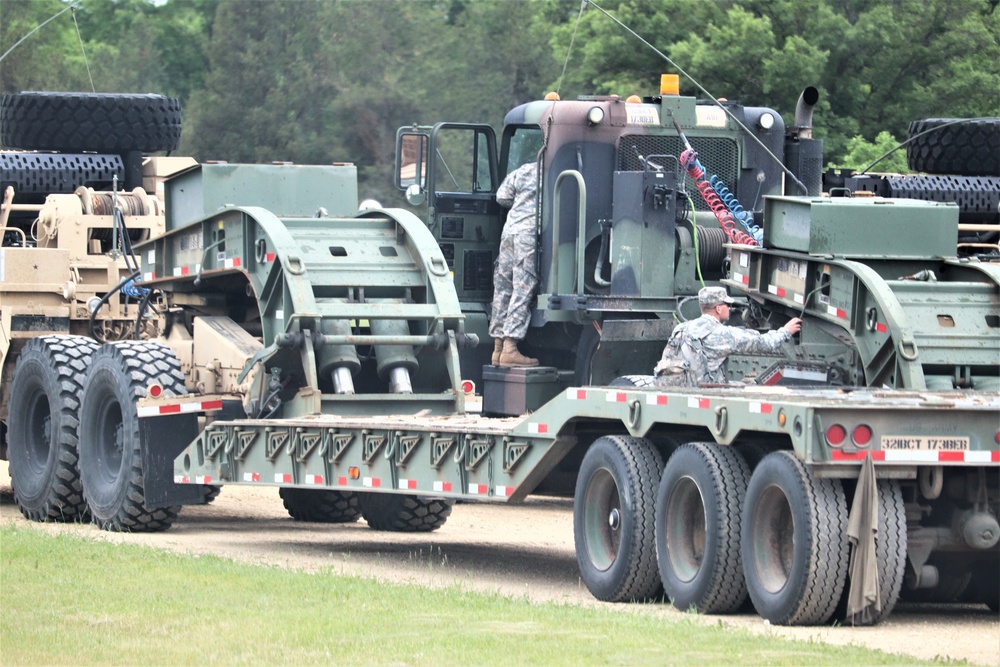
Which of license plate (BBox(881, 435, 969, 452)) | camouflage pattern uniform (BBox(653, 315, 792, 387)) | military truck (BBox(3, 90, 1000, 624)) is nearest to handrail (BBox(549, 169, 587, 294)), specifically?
military truck (BBox(3, 90, 1000, 624))

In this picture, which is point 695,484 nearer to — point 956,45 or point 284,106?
point 956,45

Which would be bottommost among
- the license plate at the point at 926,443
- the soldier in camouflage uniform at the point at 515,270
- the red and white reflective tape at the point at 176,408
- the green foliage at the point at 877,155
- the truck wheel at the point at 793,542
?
the truck wheel at the point at 793,542

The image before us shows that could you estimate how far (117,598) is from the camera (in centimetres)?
995

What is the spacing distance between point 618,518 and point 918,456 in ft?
6.69

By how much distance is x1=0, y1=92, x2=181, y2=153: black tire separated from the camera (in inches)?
733

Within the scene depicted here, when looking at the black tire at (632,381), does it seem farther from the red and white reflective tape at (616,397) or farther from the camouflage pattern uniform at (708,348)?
the red and white reflective tape at (616,397)

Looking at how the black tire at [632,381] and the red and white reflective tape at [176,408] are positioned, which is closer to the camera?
the black tire at [632,381]

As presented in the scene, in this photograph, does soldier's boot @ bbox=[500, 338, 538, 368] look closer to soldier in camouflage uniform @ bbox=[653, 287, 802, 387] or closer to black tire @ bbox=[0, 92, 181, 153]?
soldier in camouflage uniform @ bbox=[653, 287, 802, 387]

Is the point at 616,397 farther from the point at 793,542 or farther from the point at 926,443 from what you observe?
the point at 926,443

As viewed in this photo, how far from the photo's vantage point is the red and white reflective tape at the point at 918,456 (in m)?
9.11

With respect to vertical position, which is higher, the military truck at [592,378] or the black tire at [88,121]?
the black tire at [88,121]

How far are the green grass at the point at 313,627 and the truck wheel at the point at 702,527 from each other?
0.43 meters

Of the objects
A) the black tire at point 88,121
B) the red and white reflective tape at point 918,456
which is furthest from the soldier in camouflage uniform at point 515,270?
the red and white reflective tape at point 918,456

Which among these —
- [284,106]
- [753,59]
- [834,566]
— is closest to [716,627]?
[834,566]
